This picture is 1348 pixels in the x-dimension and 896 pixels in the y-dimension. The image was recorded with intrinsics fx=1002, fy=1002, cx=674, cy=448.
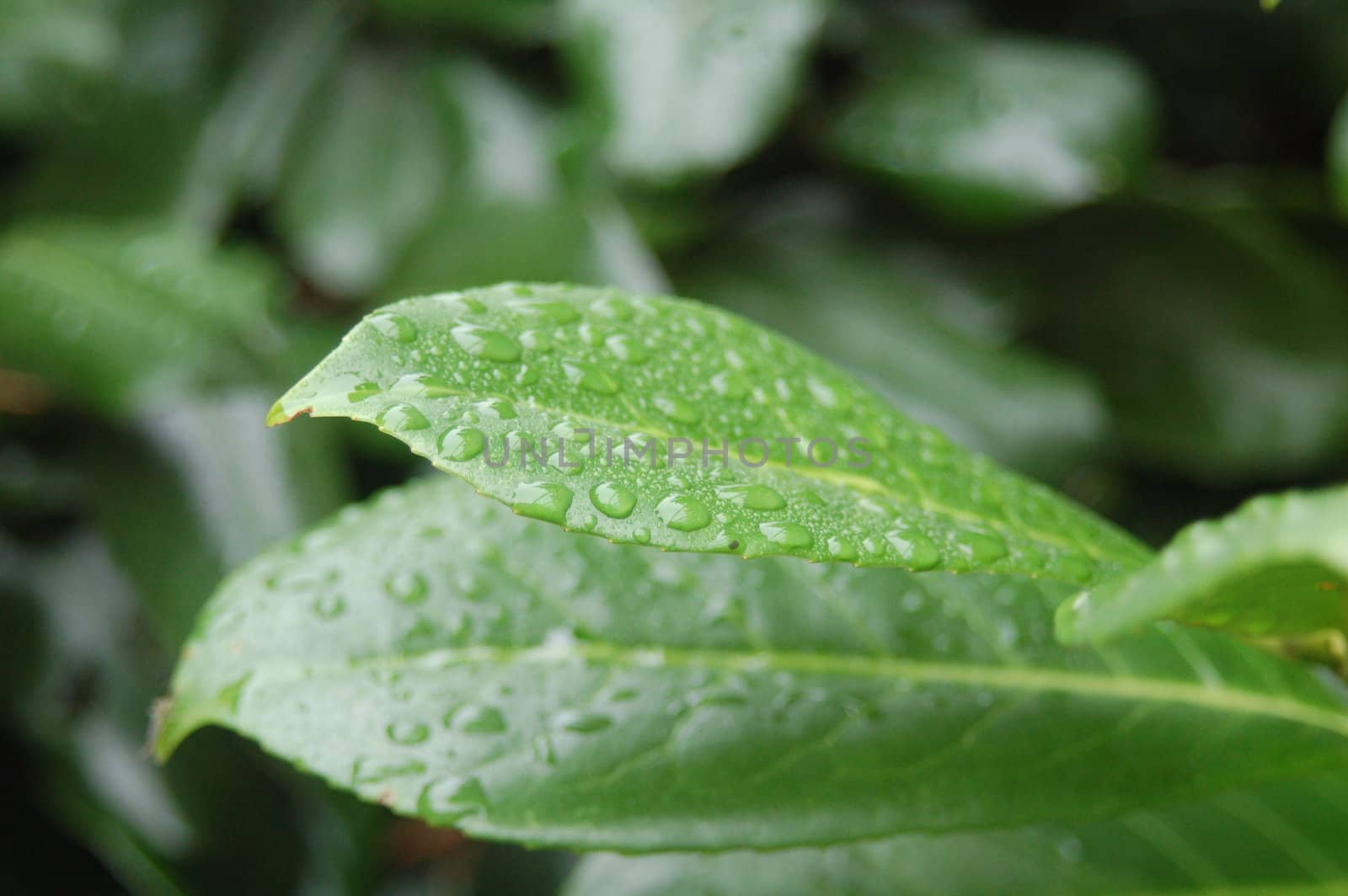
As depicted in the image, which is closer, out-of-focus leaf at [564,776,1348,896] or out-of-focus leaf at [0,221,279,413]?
out-of-focus leaf at [564,776,1348,896]

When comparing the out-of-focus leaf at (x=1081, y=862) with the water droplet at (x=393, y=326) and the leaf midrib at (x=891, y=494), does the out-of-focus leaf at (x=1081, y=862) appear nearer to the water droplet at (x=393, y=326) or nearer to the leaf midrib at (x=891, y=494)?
the leaf midrib at (x=891, y=494)

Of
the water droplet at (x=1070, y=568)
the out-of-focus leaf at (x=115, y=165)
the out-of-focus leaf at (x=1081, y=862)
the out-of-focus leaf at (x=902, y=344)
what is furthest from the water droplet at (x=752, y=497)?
the out-of-focus leaf at (x=115, y=165)

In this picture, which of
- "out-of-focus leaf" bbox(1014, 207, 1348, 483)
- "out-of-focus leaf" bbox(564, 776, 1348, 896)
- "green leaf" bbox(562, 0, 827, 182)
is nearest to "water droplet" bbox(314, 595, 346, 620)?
"out-of-focus leaf" bbox(564, 776, 1348, 896)

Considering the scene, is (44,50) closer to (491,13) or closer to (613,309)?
(491,13)

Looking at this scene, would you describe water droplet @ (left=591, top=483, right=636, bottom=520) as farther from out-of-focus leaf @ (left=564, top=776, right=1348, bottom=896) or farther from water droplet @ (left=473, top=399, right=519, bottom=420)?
out-of-focus leaf @ (left=564, top=776, right=1348, bottom=896)

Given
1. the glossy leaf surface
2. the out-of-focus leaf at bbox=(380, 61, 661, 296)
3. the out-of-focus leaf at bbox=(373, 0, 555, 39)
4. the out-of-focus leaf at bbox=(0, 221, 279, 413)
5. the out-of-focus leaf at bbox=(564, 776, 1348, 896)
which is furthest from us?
the out-of-focus leaf at bbox=(373, 0, 555, 39)

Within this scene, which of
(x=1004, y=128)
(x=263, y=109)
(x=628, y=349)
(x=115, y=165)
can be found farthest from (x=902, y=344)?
(x=115, y=165)
